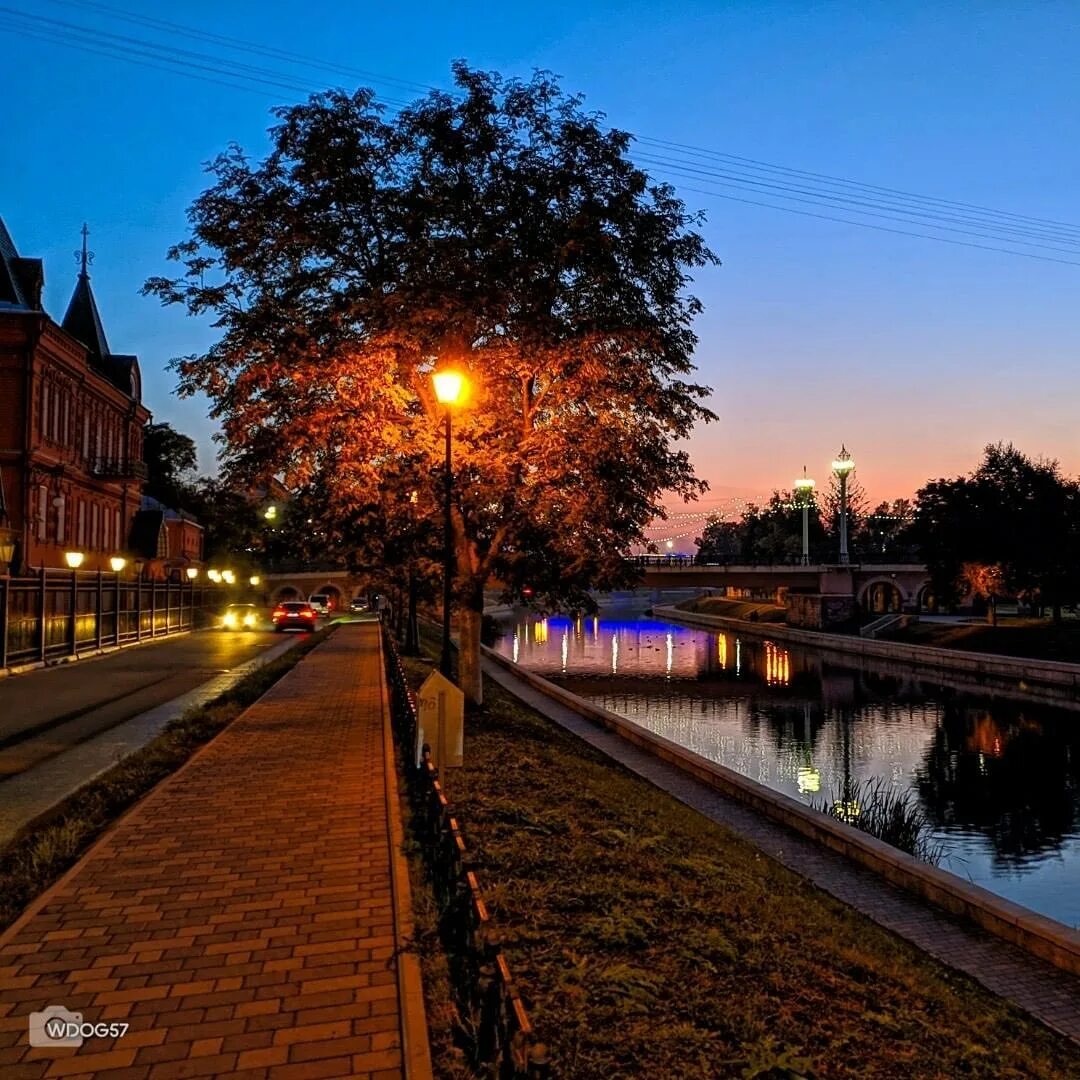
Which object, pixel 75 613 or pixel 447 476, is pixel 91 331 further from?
pixel 447 476

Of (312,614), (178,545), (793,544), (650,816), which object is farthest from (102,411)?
(793,544)

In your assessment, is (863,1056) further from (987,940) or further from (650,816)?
(650,816)

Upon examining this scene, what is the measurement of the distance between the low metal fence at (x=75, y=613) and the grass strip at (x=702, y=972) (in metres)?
18.5

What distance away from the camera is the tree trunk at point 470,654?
56.3 ft

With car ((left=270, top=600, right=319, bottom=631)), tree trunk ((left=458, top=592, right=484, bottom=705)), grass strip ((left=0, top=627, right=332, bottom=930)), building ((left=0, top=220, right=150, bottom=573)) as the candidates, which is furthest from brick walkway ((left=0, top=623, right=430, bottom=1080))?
car ((left=270, top=600, right=319, bottom=631))

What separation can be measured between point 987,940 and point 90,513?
43.2m

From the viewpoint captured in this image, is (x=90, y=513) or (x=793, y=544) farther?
(x=793, y=544)

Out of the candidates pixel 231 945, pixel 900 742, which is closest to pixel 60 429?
pixel 900 742

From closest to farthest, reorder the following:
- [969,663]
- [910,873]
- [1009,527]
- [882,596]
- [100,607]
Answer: [910,873], [100,607], [969,663], [1009,527], [882,596]

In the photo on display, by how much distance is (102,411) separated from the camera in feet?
145

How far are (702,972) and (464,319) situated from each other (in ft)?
35.2

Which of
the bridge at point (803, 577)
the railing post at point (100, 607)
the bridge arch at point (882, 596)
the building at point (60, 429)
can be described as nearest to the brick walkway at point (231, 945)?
the railing post at point (100, 607)

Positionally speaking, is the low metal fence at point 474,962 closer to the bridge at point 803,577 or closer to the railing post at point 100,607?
the railing post at point 100,607

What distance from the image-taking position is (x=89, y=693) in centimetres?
1920
